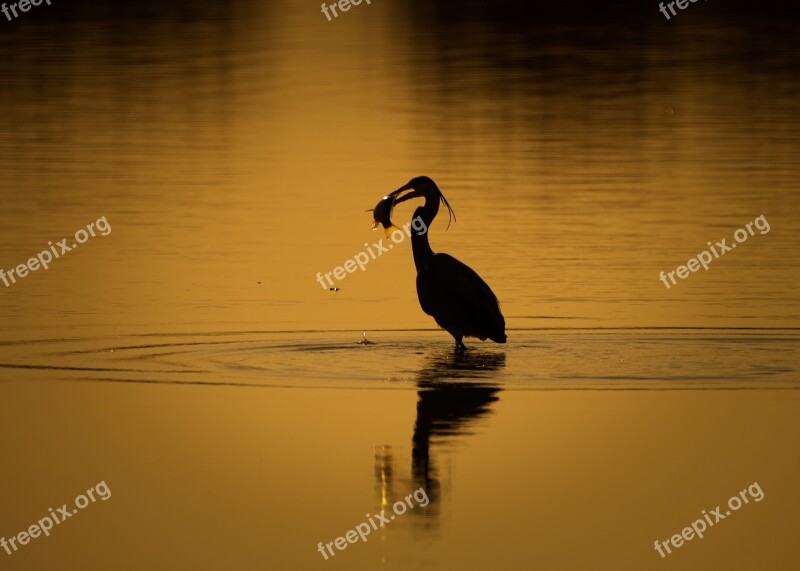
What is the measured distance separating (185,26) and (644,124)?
99.2 ft

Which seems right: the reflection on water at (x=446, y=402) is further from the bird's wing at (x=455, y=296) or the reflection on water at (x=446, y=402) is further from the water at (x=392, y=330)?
the bird's wing at (x=455, y=296)

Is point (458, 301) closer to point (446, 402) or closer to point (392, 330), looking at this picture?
point (392, 330)

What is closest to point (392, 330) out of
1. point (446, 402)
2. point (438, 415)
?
point (446, 402)

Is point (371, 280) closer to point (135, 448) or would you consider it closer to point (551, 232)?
point (551, 232)

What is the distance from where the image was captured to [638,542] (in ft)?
32.0

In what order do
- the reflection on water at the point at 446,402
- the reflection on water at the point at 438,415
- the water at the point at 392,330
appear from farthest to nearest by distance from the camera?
1. the reflection on water at the point at 446,402
2. the reflection on water at the point at 438,415
3. the water at the point at 392,330

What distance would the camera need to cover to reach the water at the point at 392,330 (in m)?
10.2

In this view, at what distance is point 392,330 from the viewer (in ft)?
52.4

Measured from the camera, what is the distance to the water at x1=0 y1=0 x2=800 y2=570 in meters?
10.2

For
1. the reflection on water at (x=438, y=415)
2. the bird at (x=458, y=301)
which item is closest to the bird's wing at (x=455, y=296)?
the bird at (x=458, y=301)

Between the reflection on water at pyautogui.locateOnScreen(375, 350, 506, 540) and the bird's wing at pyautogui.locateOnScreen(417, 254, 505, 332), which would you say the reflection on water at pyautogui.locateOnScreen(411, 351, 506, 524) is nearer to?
the reflection on water at pyautogui.locateOnScreen(375, 350, 506, 540)

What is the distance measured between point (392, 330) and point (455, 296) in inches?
31.2

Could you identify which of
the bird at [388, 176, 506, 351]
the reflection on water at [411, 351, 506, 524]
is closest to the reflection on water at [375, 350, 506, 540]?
the reflection on water at [411, 351, 506, 524]

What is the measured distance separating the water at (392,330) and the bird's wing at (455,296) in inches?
11.1
